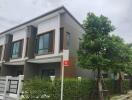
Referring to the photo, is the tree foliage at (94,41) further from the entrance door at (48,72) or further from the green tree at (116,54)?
the entrance door at (48,72)

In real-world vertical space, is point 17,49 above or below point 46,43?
above

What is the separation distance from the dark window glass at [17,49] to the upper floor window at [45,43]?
436 cm

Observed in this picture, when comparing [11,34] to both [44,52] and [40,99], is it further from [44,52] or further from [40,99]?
[40,99]

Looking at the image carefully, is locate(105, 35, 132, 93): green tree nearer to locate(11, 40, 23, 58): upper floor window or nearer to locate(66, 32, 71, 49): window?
locate(66, 32, 71, 49): window

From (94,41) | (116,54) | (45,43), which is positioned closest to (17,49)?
(45,43)

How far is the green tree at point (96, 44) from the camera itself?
17327mm

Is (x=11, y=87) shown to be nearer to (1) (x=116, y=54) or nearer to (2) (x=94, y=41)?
(2) (x=94, y=41)

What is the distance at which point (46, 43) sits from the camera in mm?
23891

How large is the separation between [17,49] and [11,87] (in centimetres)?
1644

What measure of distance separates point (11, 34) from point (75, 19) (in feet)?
38.7

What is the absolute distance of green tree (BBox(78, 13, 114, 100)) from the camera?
682 inches

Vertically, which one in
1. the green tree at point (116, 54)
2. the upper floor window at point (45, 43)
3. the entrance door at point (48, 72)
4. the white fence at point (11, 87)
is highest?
the upper floor window at point (45, 43)

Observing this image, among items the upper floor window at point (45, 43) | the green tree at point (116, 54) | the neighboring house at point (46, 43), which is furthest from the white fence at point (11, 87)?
the upper floor window at point (45, 43)

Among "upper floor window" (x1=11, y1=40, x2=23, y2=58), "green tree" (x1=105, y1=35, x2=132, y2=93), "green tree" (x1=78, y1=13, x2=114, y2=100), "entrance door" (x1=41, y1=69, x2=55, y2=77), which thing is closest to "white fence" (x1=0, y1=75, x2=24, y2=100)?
"green tree" (x1=78, y1=13, x2=114, y2=100)
